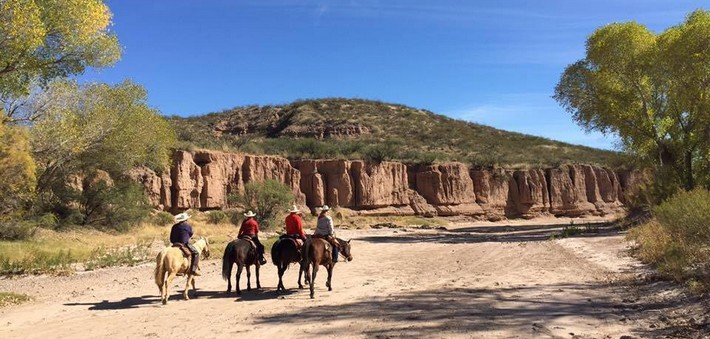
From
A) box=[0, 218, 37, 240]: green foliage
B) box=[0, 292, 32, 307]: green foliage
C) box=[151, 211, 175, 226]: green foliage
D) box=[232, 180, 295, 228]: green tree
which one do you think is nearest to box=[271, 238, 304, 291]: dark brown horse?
box=[0, 292, 32, 307]: green foliage

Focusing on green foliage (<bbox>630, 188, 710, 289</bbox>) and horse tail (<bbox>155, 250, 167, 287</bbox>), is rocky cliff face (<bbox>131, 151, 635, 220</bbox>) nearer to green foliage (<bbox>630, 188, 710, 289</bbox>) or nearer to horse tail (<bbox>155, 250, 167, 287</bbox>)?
horse tail (<bbox>155, 250, 167, 287</bbox>)

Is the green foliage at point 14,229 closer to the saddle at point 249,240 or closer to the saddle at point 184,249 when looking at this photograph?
the saddle at point 184,249

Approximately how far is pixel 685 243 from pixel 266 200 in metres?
30.2

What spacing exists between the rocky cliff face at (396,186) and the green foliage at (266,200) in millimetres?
5501

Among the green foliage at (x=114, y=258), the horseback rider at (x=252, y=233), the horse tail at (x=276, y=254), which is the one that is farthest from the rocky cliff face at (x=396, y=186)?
the horse tail at (x=276, y=254)

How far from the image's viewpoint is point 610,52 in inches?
1046

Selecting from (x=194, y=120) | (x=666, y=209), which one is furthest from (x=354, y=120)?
(x=666, y=209)

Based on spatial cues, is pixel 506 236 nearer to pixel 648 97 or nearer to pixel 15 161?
pixel 648 97

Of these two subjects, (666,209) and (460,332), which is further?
(666,209)

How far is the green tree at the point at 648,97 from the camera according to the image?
24531 millimetres

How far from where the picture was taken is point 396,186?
5362 cm

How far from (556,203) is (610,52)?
35.1 metres

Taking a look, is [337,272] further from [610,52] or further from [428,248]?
[610,52]

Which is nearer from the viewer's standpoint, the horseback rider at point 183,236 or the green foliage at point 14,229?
the horseback rider at point 183,236
